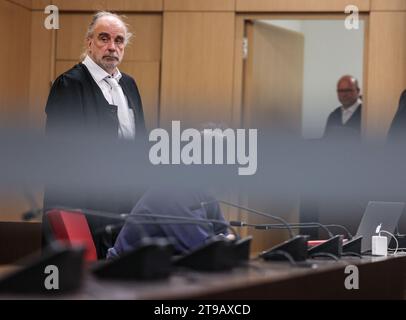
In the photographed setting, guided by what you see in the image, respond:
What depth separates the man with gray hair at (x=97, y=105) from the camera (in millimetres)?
3189

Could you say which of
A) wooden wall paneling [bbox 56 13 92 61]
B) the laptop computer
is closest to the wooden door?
wooden wall paneling [bbox 56 13 92 61]

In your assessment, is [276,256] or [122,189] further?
[122,189]

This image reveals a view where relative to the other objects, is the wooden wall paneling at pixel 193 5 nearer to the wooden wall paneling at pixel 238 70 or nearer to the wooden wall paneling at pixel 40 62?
the wooden wall paneling at pixel 238 70

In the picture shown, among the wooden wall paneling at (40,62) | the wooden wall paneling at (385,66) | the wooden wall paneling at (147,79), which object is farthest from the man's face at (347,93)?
the wooden wall paneling at (40,62)

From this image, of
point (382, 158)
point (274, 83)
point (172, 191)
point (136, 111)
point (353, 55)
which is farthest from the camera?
point (353, 55)

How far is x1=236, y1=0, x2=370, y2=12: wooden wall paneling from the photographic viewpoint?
5.44 metres

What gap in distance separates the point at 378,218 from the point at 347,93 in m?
2.99

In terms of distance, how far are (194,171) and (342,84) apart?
2613mm

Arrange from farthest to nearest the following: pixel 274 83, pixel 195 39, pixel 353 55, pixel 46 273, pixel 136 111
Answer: pixel 353 55 → pixel 274 83 → pixel 195 39 → pixel 136 111 → pixel 46 273

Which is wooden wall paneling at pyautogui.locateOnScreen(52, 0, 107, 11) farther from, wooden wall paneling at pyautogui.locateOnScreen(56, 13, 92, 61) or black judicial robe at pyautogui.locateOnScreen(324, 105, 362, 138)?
black judicial robe at pyautogui.locateOnScreen(324, 105, 362, 138)

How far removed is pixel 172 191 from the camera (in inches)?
111
